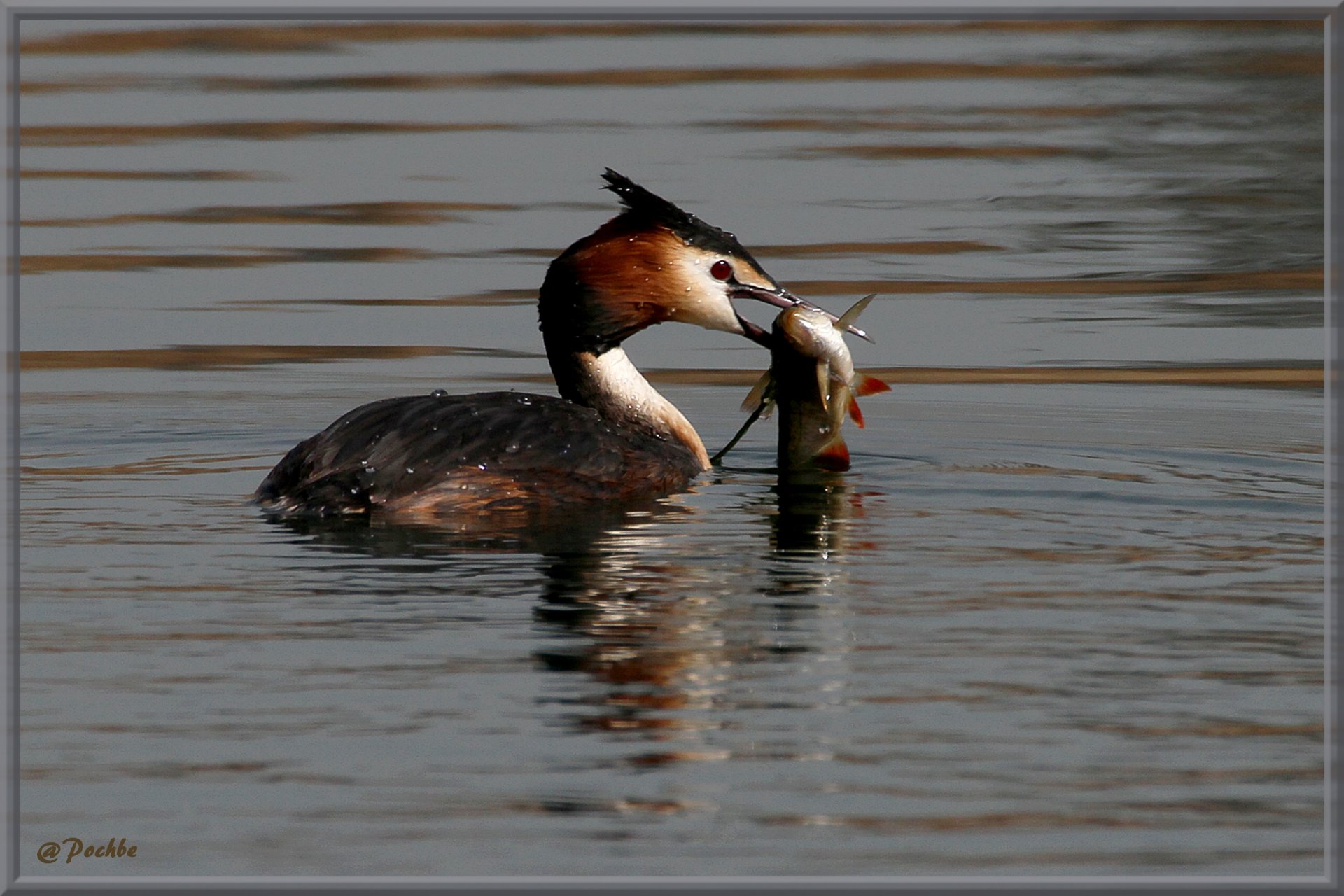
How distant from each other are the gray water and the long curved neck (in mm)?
311

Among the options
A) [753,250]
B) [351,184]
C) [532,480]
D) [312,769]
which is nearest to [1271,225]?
[753,250]

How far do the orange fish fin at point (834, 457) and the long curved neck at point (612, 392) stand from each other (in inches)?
20.3

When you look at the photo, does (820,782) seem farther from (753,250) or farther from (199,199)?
(199,199)

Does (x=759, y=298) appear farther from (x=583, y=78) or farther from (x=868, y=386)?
(x=583, y=78)

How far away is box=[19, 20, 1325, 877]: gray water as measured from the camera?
5441 mm

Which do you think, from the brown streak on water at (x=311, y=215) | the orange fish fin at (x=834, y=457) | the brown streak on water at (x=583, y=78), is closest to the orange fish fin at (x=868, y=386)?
the orange fish fin at (x=834, y=457)

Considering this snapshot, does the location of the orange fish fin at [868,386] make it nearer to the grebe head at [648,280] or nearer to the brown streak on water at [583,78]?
the grebe head at [648,280]

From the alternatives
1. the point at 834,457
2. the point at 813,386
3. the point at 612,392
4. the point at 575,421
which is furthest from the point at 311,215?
the point at 575,421

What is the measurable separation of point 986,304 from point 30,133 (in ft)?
25.3

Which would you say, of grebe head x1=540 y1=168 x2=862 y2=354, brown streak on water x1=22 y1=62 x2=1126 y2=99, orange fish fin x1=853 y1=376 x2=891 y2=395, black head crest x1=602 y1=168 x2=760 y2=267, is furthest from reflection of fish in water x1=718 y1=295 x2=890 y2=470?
brown streak on water x1=22 y1=62 x2=1126 y2=99

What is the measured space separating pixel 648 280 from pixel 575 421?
3.30ft

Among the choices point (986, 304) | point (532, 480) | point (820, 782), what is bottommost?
point (820, 782)

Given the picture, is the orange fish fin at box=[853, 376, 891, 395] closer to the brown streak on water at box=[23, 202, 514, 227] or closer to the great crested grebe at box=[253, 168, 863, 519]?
the great crested grebe at box=[253, 168, 863, 519]

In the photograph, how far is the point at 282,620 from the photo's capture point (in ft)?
22.7
